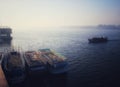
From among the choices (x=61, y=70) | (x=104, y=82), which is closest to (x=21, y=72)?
(x=61, y=70)

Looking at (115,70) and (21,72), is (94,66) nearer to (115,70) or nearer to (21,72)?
(115,70)

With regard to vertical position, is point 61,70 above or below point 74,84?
above

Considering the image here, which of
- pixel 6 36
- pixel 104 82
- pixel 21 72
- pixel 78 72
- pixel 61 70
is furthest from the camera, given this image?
pixel 6 36

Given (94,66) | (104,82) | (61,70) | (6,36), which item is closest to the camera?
(104,82)

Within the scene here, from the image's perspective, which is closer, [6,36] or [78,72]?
[78,72]

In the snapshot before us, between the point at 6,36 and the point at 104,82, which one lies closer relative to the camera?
the point at 104,82

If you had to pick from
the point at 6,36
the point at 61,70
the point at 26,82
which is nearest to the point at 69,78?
the point at 61,70

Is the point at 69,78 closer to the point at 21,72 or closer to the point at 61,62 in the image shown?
the point at 61,62

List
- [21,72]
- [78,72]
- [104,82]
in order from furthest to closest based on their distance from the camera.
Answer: [78,72] → [104,82] → [21,72]

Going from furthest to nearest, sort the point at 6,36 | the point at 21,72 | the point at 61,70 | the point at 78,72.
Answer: the point at 6,36 < the point at 78,72 < the point at 61,70 < the point at 21,72
